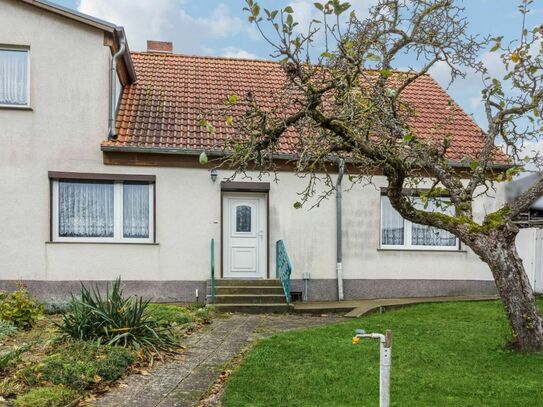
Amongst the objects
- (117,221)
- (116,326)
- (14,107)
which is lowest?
(116,326)

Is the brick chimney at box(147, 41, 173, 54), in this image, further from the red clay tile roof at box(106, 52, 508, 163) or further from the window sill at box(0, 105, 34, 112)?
the window sill at box(0, 105, 34, 112)

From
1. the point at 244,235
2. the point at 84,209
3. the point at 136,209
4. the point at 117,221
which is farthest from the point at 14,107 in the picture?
Result: the point at 244,235

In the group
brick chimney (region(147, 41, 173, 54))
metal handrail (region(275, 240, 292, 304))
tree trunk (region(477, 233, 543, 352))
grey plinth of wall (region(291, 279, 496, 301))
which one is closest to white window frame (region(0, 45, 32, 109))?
brick chimney (region(147, 41, 173, 54))

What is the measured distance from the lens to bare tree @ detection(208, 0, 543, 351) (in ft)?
20.1

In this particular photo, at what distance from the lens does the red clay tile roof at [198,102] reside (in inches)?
471

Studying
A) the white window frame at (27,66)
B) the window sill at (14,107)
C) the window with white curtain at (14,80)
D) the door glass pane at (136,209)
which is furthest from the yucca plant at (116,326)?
the window with white curtain at (14,80)

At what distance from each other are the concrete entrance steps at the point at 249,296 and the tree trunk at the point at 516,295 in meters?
5.17

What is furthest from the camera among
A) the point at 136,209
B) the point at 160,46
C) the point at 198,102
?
the point at 160,46

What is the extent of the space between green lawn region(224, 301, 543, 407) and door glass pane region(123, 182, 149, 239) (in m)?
5.01

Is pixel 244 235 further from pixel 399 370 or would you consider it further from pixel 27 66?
pixel 399 370

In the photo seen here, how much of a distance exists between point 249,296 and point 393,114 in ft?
17.7

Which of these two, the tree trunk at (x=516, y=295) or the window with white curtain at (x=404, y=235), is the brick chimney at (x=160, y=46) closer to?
the window with white curtain at (x=404, y=235)

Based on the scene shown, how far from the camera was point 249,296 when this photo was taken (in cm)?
1108

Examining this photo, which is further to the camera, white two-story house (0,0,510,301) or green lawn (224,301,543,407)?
white two-story house (0,0,510,301)
